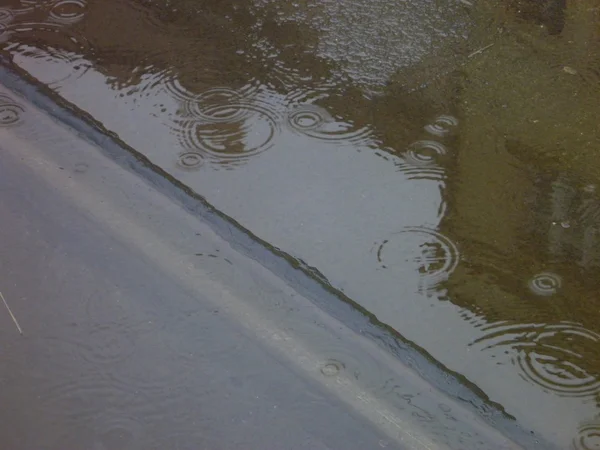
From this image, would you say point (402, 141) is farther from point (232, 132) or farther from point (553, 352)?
point (553, 352)

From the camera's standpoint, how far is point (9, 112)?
8.19ft

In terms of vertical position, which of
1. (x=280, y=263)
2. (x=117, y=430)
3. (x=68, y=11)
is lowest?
(x=117, y=430)

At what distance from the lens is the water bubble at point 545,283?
1.91 m

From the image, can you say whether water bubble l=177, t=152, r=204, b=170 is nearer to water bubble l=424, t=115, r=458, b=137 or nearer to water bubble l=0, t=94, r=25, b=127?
water bubble l=0, t=94, r=25, b=127

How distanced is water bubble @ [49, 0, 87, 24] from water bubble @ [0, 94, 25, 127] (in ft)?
1.56

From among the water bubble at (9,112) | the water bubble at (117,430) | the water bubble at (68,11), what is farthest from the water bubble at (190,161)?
the water bubble at (68,11)

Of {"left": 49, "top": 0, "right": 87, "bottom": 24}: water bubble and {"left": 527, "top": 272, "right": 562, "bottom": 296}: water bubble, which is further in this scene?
{"left": 49, "top": 0, "right": 87, "bottom": 24}: water bubble

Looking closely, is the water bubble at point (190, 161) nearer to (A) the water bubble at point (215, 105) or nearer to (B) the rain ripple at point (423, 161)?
(A) the water bubble at point (215, 105)

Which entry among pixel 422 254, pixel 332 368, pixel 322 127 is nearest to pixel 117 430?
pixel 332 368

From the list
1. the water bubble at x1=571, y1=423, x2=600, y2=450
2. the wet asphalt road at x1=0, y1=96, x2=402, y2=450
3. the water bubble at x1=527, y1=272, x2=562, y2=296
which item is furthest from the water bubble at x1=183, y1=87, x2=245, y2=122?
the water bubble at x1=571, y1=423, x2=600, y2=450

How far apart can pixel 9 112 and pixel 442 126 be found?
4.40 feet

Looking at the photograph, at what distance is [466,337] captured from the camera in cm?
183

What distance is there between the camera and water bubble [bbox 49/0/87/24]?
288cm

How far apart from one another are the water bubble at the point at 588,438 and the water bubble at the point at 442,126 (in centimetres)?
97
